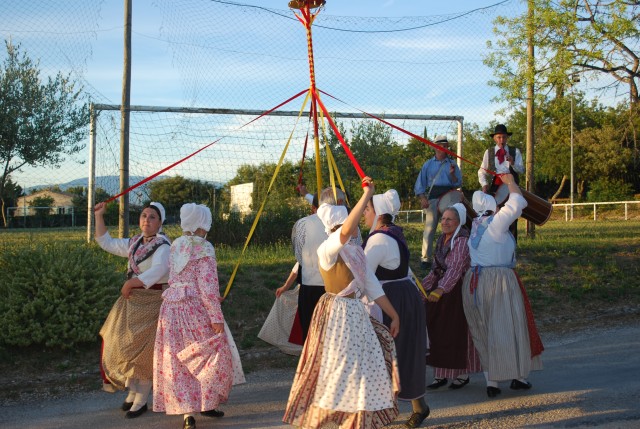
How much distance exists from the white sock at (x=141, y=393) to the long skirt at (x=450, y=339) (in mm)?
2600

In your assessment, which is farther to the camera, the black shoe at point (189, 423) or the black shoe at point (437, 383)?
the black shoe at point (437, 383)

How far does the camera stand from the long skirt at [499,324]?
257 inches

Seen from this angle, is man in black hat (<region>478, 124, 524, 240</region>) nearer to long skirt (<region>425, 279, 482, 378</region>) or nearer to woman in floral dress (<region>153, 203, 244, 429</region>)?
long skirt (<region>425, 279, 482, 378</region>)

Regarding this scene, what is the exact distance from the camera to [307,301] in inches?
283

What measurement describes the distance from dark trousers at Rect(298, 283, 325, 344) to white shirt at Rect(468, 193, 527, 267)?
1.53m

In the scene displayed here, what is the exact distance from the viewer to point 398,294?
18.8 feet

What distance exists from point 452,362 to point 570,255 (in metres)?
6.57

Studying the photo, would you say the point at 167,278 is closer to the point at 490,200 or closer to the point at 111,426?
the point at 111,426

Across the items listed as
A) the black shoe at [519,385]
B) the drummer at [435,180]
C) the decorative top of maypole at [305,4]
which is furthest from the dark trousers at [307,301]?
the drummer at [435,180]

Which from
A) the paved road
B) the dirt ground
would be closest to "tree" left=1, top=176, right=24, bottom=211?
the dirt ground

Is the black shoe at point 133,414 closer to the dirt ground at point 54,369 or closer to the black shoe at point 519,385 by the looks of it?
the dirt ground at point 54,369

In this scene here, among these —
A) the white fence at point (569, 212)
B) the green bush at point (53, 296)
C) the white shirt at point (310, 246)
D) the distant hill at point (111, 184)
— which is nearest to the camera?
the white shirt at point (310, 246)

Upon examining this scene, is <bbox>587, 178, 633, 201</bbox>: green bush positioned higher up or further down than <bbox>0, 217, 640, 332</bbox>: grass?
higher up

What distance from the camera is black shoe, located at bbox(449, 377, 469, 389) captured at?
7.00 m
